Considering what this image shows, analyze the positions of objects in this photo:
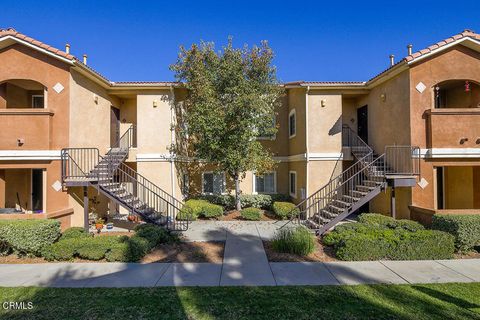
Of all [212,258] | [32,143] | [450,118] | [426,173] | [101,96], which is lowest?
[212,258]

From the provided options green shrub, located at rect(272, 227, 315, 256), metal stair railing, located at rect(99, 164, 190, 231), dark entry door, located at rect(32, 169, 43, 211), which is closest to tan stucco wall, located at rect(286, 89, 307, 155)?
green shrub, located at rect(272, 227, 315, 256)

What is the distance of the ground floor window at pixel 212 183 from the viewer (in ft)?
50.8

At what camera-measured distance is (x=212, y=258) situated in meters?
7.90

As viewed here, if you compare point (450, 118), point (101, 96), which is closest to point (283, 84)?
point (450, 118)

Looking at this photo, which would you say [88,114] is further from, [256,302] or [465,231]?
[465,231]

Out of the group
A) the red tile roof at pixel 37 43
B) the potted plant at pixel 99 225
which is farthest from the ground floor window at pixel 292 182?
the red tile roof at pixel 37 43

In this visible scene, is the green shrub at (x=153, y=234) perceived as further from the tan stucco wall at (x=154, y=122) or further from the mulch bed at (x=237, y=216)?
the tan stucco wall at (x=154, y=122)

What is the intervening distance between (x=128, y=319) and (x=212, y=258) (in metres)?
3.50

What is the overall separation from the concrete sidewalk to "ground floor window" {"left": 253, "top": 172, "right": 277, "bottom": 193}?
8509 millimetres

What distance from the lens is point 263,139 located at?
632 inches

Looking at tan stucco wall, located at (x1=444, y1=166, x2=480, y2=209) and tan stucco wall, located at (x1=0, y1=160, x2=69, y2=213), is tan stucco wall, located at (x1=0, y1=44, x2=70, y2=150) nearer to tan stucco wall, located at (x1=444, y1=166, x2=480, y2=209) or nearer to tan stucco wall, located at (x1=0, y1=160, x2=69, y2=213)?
tan stucco wall, located at (x1=0, y1=160, x2=69, y2=213)

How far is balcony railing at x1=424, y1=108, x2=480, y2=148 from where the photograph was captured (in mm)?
10289

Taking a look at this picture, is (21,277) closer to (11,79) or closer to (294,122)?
(11,79)

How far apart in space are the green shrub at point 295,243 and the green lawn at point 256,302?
7.25ft
